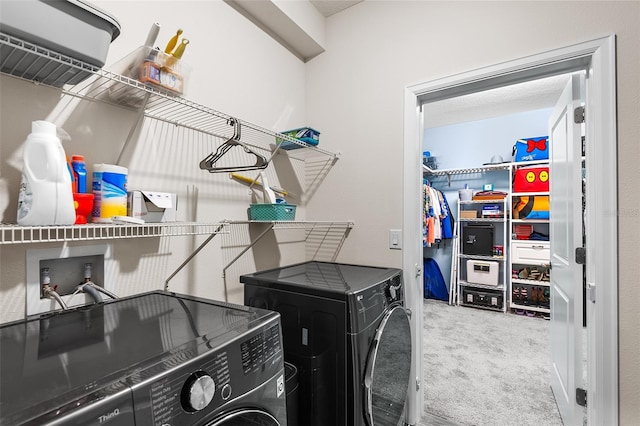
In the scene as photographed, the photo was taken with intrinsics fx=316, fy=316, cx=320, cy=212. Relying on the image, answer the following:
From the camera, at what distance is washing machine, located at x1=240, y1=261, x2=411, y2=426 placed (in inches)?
52.5

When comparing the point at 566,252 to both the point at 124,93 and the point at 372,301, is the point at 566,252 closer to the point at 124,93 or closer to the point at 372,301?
the point at 372,301

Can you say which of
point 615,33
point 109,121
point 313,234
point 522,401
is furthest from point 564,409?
point 109,121

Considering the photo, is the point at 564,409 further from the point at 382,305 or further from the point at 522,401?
the point at 382,305

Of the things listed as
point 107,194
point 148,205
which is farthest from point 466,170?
point 107,194

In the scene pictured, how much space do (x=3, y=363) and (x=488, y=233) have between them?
4.93 m

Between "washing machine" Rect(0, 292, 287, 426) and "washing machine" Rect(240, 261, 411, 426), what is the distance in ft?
1.46

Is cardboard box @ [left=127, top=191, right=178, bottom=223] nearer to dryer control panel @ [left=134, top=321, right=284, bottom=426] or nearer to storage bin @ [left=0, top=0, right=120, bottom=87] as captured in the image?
storage bin @ [left=0, top=0, right=120, bottom=87]

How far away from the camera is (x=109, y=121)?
4.16ft

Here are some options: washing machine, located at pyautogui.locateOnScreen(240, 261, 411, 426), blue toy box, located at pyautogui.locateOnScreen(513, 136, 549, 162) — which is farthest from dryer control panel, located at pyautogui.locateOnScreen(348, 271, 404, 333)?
blue toy box, located at pyautogui.locateOnScreen(513, 136, 549, 162)

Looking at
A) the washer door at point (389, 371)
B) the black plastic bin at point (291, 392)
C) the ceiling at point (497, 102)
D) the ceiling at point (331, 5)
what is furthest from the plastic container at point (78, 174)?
the ceiling at point (497, 102)

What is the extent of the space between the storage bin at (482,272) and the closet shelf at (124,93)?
3698mm

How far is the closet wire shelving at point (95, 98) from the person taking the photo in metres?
0.84

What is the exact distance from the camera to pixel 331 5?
7.36 ft

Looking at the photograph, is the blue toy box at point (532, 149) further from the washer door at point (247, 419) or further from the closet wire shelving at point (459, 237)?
the washer door at point (247, 419)
